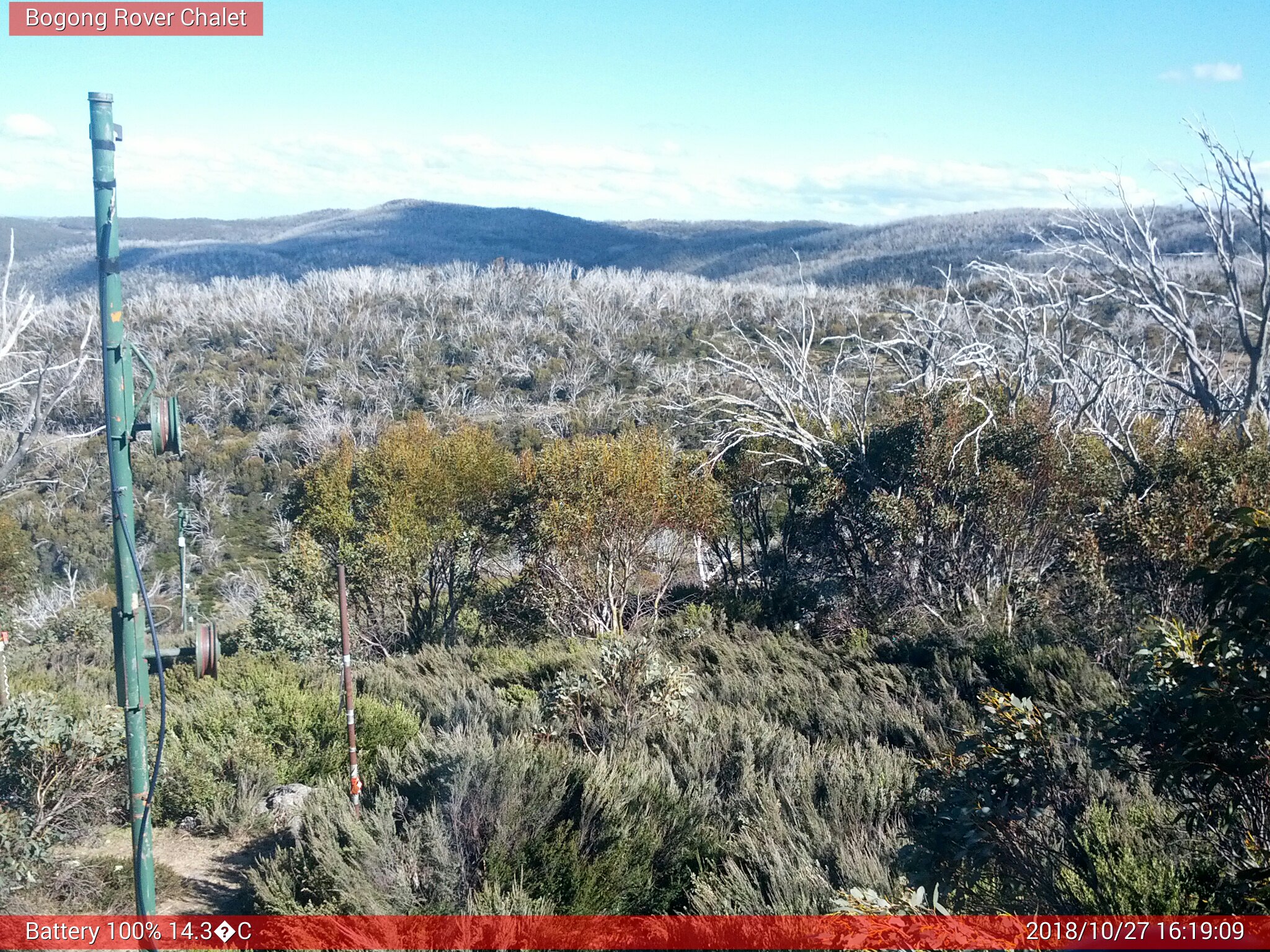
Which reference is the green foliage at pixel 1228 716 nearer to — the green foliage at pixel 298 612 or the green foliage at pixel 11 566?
the green foliage at pixel 298 612

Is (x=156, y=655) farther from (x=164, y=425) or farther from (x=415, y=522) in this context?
(x=415, y=522)

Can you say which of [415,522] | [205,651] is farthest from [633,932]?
[415,522]

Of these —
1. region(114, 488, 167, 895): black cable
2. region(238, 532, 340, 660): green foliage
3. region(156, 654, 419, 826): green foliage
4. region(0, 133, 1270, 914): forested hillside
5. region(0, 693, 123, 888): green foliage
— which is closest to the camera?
region(114, 488, 167, 895): black cable

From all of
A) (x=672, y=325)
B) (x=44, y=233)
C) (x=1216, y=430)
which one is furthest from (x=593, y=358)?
(x=44, y=233)

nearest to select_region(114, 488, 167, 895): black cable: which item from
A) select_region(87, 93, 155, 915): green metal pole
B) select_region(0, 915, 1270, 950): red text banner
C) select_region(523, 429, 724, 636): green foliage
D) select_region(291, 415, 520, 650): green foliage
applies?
select_region(87, 93, 155, 915): green metal pole

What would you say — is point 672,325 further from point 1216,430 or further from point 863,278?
point 1216,430

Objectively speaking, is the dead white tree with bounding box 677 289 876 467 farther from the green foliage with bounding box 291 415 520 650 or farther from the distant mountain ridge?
the distant mountain ridge
